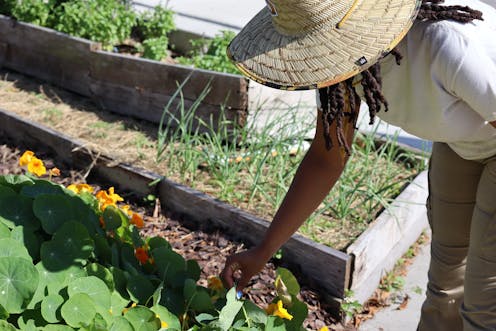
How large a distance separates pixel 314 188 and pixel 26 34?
371 cm

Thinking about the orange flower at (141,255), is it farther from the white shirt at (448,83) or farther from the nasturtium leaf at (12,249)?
the white shirt at (448,83)

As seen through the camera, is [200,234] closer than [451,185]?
No

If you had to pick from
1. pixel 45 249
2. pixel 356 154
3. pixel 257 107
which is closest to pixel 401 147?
pixel 356 154

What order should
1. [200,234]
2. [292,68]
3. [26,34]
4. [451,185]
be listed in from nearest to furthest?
[292,68], [451,185], [200,234], [26,34]

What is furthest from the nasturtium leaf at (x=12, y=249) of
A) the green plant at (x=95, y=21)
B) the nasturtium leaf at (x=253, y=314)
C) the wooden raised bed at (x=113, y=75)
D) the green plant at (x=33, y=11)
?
the green plant at (x=33, y=11)

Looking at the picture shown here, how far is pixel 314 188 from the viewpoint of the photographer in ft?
7.06

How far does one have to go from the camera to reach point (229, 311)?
2168mm

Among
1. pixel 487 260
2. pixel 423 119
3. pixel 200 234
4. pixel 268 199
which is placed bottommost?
pixel 200 234

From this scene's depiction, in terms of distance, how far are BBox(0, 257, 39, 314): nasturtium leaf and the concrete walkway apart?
139 centimetres

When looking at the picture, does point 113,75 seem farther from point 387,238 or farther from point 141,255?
point 141,255

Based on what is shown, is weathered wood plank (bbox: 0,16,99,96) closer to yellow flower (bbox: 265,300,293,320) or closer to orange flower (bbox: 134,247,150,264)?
orange flower (bbox: 134,247,150,264)

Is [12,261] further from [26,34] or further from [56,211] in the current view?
[26,34]

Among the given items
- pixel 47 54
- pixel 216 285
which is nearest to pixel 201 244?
pixel 216 285

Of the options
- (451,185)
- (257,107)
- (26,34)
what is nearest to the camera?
(451,185)
